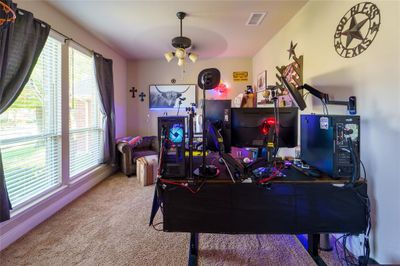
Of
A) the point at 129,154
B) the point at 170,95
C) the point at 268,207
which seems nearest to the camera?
the point at 268,207

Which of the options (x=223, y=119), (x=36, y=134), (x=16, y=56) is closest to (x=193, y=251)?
(x=223, y=119)

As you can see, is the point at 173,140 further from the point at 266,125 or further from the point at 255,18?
the point at 255,18

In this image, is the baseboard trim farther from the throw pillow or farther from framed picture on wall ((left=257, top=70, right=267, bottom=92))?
framed picture on wall ((left=257, top=70, right=267, bottom=92))

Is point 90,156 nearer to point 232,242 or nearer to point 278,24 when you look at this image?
point 232,242

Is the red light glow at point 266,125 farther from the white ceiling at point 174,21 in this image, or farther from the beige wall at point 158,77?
the beige wall at point 158,77

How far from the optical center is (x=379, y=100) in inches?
62.1

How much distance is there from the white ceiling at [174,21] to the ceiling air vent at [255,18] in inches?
2.5

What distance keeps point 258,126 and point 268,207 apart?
0.66 meters

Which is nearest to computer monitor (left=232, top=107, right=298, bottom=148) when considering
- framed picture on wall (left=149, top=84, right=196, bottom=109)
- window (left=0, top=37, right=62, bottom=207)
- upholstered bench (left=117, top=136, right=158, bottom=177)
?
window (left=0, top=37, right=62, bottom=207)

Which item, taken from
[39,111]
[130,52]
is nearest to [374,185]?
[39,111]

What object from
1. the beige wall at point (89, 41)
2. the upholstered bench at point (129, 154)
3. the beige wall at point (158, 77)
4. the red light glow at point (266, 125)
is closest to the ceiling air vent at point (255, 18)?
the red light glow at point (266, 125)

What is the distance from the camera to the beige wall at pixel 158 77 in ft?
16.4

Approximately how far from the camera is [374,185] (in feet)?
5.45

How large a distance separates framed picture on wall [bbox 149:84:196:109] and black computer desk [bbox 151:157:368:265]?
3572 millimetres
